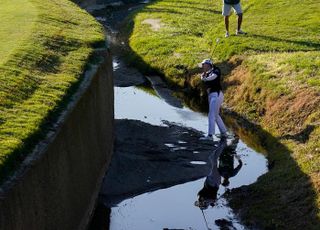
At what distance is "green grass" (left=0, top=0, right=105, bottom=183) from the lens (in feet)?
36.5

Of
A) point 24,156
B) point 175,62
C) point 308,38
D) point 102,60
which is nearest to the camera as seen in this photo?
point 24,156

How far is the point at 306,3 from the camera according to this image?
2942 centimetres

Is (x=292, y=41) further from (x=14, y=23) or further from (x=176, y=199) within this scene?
(x=176, y=199)

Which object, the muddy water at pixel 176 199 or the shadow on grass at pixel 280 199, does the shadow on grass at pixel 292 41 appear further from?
the shadow on grass at pixel 280 199

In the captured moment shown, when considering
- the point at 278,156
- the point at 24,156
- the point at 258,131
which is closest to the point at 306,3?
the point at 258,131

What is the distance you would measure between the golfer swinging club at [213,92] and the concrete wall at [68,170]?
2898 mm

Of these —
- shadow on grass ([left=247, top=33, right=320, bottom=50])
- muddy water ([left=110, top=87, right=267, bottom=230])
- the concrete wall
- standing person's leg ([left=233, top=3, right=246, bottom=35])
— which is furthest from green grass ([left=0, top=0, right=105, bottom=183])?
shadow on grass ([left=247, top=33, right=320, bottom=50])

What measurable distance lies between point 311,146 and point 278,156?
3.83 ft

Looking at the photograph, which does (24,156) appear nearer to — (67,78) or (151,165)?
(67,78)

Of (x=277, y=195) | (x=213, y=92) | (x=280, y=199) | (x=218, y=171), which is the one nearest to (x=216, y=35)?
(x=213, y=92)

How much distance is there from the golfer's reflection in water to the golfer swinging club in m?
0.45

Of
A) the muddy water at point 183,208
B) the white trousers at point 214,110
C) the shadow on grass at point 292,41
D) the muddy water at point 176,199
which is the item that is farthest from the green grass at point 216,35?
the muddy water at point 183,208

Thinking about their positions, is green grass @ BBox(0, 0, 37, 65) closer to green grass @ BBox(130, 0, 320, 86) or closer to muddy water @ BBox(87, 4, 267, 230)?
muddy water @ BBox(87, 4, 267, 230)

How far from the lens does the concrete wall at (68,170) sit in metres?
9.55
